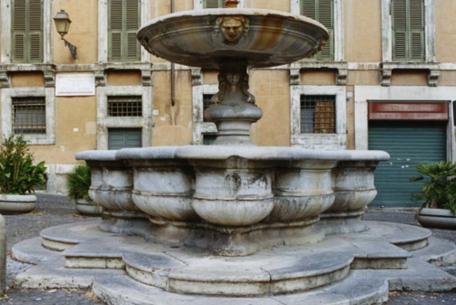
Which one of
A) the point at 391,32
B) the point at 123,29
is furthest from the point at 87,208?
the point at 391,32

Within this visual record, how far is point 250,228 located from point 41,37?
14296mm

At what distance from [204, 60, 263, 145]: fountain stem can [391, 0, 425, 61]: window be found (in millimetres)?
11708

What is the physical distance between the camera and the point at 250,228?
4.77 metres

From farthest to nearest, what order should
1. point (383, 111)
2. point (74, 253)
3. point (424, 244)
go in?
point (383, 111), point (424, 244), point (74, 253)

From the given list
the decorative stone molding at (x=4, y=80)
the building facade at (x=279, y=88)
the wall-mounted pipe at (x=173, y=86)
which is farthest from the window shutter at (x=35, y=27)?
the wall-mounted pipe at (x=173, y=86)

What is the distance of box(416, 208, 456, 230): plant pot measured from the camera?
29.5 feet

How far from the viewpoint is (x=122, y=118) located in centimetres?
1662

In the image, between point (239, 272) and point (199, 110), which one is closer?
point (239, 272)

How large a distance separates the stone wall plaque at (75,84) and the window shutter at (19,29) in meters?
1.49

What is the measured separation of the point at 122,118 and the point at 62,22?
3280mm

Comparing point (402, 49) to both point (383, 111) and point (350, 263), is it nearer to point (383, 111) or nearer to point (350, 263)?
point (383, 111)

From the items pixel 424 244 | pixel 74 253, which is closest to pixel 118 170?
pixel 74 253

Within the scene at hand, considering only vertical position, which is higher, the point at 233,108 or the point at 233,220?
the point at 233,108

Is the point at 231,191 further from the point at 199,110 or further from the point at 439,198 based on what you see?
the point at 199,110
